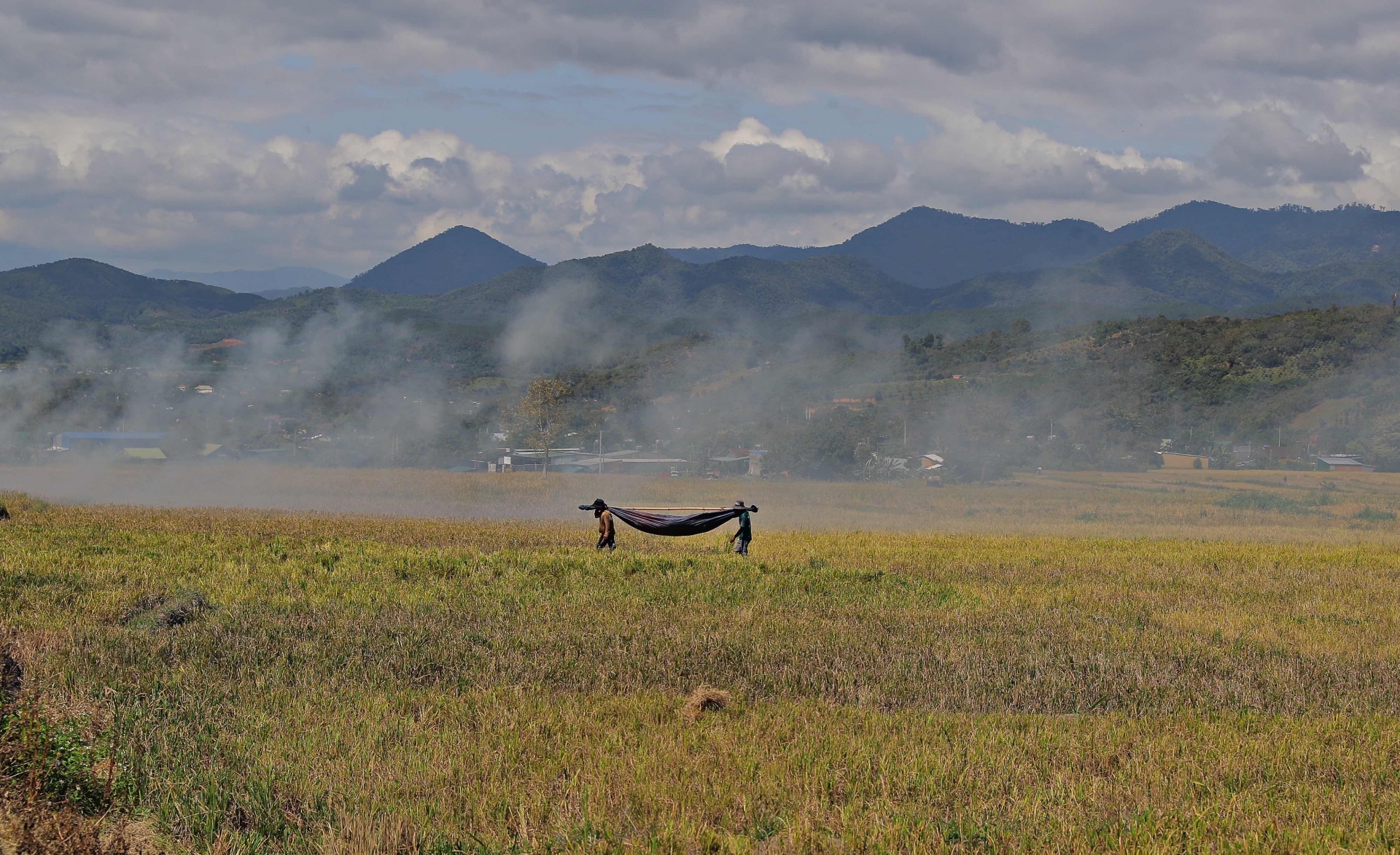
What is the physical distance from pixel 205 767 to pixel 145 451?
2836 inches

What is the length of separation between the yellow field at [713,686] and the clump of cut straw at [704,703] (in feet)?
0.37

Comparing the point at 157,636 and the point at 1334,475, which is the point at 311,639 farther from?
the point at 1334,475

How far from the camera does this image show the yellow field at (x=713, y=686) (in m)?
6.41

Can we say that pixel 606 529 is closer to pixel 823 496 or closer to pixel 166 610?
pixel 166 610

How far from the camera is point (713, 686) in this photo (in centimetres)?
991

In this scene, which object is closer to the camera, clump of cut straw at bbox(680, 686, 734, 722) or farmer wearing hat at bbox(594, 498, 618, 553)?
clump of cut straw at bbox(680, 686, 734, 722)

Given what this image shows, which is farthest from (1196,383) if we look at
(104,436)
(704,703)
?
(704,703)

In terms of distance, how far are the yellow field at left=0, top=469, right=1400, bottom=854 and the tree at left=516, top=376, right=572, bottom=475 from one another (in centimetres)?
6074

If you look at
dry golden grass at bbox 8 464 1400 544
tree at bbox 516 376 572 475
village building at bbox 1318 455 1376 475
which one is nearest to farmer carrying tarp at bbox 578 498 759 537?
dry golden grass at bbox 8 464 1400 544

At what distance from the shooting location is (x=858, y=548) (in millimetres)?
21891

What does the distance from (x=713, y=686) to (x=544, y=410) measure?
73663mm

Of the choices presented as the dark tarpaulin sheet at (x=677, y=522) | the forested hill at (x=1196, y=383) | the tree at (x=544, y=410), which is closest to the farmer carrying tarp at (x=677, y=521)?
the dark tarpaulin sheet at (x=677, y=522)

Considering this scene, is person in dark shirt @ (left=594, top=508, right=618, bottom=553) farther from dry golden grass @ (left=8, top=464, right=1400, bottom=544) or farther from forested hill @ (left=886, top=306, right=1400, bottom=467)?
forested hill @ (left=886, top=306, right=1400, bottom=467)

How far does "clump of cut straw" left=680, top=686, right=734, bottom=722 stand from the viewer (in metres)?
8.66
